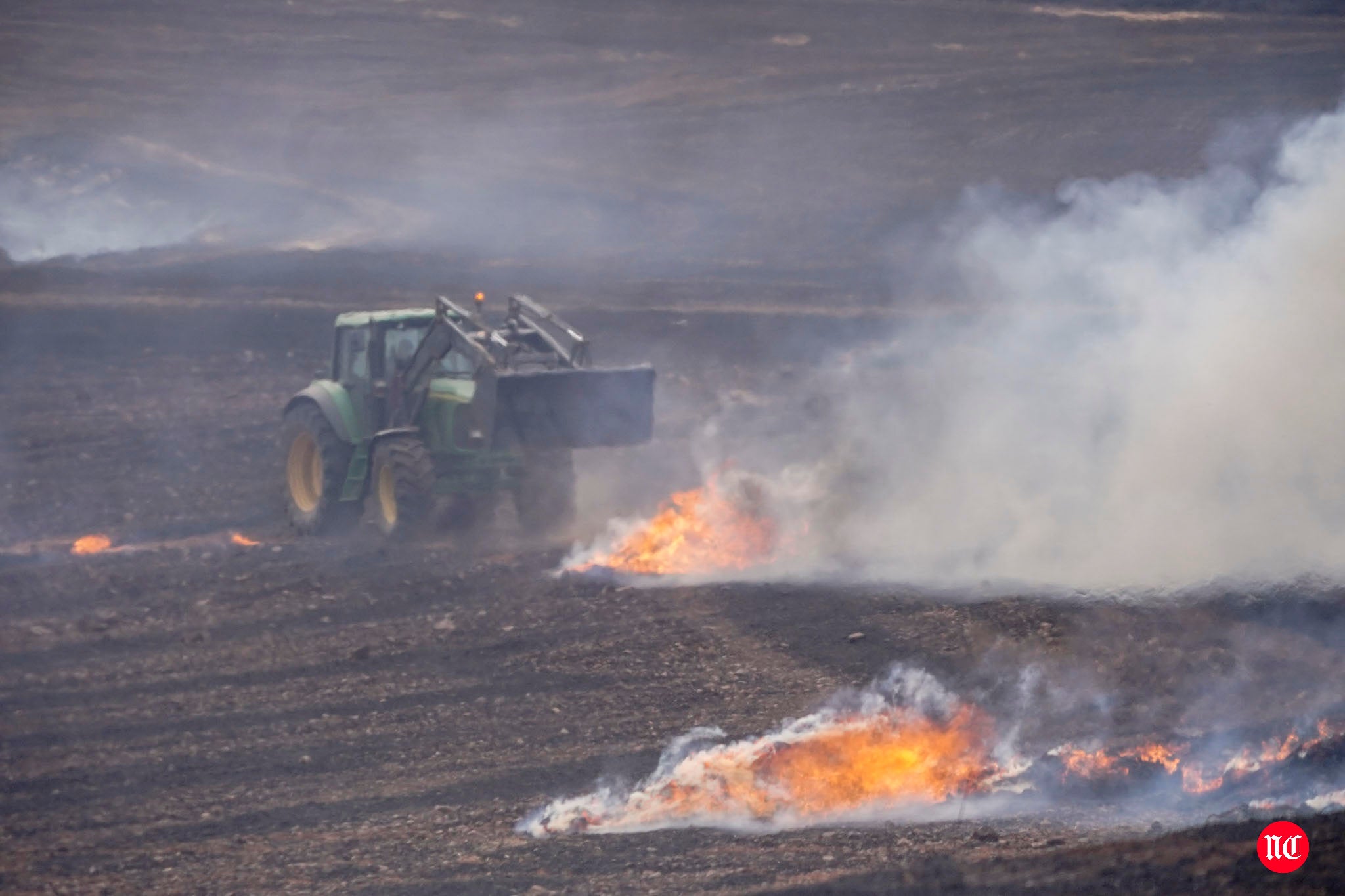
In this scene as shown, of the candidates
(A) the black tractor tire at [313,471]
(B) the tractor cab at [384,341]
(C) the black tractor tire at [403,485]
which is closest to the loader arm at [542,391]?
(B) the tractor cab at [384,341]

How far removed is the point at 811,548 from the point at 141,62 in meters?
23.5

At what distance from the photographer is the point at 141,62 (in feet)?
105

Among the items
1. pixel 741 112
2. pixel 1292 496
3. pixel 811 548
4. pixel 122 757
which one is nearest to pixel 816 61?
pixel 741 112

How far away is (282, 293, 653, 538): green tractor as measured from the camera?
1480 centimetres

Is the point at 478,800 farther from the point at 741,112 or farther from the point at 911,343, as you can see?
the point at 741,112

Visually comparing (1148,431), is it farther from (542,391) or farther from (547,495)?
(547,495)

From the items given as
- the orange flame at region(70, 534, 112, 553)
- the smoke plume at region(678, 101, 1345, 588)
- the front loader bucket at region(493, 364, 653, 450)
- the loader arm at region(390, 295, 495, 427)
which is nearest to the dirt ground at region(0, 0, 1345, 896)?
the orange flame at region(70, 534, 112, 553)

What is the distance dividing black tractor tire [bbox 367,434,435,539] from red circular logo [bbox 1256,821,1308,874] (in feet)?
30.5

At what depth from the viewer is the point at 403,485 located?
15.2 m

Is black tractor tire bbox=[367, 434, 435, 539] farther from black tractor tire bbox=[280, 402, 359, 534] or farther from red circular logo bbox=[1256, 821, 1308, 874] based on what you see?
red circular logo bbox=[1256, 821, 1308, 874]

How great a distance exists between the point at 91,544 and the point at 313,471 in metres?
2.73

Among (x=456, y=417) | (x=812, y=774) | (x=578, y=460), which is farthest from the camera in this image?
(x=578, y=460)

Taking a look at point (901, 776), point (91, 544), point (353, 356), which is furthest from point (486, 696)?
point (91, 544)

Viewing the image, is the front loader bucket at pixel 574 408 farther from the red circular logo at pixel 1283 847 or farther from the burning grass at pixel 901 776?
the red circular logo at pixel 1283 847
